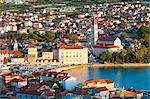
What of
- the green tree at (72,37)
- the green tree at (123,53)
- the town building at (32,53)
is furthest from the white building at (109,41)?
the town building at (32,53)

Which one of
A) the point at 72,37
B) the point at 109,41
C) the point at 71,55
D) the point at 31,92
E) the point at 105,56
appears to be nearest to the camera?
the point at 31,92

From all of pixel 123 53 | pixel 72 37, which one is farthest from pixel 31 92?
pixel 72 37

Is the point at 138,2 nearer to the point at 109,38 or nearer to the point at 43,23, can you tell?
the point at 43,23

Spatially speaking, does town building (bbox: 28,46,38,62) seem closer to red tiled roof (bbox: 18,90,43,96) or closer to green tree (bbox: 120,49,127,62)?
green tree (bbox: 120,49,127,62)

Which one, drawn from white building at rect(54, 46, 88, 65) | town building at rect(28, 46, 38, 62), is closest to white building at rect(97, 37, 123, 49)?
white building at rect(54, 46, 88, 65)

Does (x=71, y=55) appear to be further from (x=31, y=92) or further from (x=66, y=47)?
(x=31, y=92)

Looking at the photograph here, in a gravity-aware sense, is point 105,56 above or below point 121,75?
above

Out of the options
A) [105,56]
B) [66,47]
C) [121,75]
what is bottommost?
[121,75]

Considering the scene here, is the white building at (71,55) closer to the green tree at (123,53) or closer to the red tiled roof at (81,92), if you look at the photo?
the green tree at (123,53)

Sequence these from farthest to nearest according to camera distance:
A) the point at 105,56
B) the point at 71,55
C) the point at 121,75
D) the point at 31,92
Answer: the point at 105,56 < the point at 71,55 < the point at 121,75 < the point at 31,92
